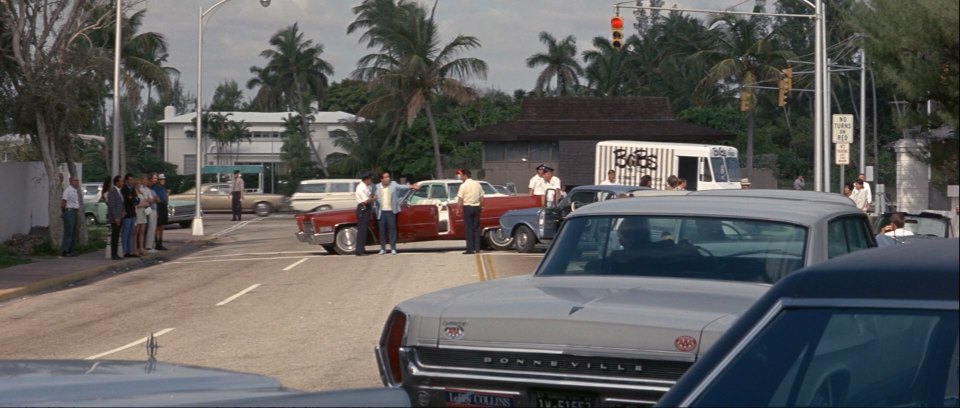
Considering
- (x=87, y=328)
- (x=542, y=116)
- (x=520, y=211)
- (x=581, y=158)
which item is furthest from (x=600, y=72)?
(x=87, y=328)

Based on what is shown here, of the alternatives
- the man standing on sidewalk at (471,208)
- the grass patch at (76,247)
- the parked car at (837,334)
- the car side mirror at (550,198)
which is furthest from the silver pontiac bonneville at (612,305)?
the grass patch at (76,247)

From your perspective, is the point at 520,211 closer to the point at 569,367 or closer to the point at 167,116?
the point at 569,367

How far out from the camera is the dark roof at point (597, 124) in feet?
175

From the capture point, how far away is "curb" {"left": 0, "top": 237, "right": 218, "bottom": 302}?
19.0 m

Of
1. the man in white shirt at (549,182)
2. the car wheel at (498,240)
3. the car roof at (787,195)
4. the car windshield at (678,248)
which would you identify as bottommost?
the car wheel at (498,240)

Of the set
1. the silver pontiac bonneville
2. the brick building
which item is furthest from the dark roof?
the silver pontiac bonneville

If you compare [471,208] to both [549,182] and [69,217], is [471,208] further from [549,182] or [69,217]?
[69,217]

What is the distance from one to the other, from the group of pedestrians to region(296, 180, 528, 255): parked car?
11.6ft

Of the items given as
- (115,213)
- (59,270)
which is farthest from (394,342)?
(115,213)

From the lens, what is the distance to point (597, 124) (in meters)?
55.0

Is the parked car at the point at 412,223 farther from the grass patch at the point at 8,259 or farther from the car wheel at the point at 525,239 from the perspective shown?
the grass patch at the point at 8,259

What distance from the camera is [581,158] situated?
48.1 m

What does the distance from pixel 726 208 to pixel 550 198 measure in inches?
769

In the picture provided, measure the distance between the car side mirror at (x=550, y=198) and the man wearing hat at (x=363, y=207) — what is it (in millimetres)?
3848
